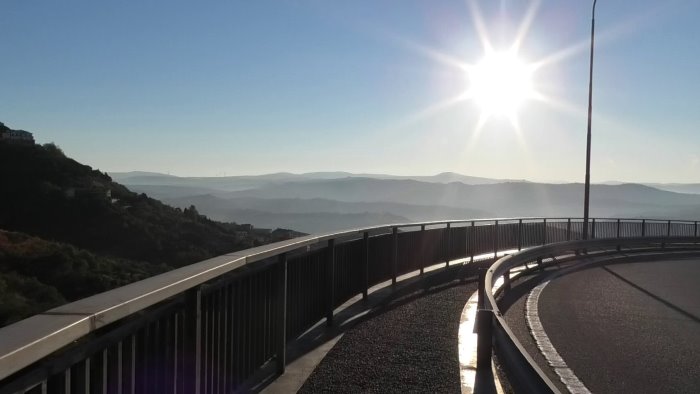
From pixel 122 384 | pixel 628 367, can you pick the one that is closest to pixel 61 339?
pixel 122 384

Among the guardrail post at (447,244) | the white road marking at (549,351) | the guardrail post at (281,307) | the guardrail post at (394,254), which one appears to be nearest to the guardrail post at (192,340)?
the guardrail post at (281,307)

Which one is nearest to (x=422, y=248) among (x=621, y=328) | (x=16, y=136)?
(x=621, y=328)

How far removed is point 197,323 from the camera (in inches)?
151

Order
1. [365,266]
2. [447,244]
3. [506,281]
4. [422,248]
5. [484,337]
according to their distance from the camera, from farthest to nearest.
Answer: [447,244] → [422,248] → [506,281] → [365,266] → [484,337]

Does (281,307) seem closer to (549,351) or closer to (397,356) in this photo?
(397,356)

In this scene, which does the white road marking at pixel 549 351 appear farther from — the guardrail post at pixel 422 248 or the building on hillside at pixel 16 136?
the building on hillside at pixel 16 136

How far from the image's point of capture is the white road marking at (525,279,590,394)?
5810 millimetres

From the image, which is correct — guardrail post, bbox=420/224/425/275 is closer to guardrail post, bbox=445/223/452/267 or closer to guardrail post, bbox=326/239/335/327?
guardrail post, bbox=445/223/452/267

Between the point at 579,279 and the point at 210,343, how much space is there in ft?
38.3

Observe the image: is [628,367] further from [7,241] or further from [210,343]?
[7,241]

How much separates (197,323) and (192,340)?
11 cm

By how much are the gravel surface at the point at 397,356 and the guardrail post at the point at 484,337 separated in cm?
27

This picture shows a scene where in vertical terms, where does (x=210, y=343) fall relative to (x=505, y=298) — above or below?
above

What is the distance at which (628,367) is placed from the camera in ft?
21.5
